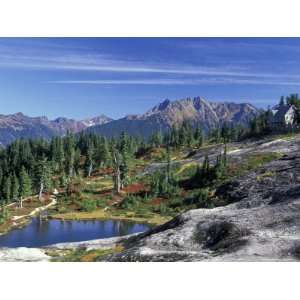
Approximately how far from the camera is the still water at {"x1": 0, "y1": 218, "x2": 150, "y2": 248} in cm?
7400

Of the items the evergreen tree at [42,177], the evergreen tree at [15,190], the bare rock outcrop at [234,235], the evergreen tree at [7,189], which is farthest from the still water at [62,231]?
the evergreen tree at [42,177]

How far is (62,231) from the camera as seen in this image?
82312mm

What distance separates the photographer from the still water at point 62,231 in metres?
74.0

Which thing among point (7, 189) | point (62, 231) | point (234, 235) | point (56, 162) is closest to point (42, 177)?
point (7, 189)

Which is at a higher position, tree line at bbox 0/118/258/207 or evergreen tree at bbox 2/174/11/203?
tree line at bbox 0/118/258/207

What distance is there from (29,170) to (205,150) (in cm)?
5797

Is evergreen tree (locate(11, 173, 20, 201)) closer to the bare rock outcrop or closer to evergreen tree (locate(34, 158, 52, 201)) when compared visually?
evergreen tree (locate(34, 158, 52, 201))

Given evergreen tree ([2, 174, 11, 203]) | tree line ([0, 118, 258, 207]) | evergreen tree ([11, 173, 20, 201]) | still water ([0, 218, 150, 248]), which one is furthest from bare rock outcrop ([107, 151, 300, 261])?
tree line ([0, 118, 258, 207])

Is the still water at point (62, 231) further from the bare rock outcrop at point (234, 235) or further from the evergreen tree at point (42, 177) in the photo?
the evergreen tree at point (42, 177)

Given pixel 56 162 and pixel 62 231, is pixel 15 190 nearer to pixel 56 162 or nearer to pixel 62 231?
pixel 62 231

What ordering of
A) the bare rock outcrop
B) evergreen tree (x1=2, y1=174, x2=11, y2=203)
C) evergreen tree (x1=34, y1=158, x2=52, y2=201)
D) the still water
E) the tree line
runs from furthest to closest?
evergreen tree (x1=34, y1=158, x2=52, y2=201) < the tree line < evergreen tree (x1=2, y1=174, x2=11, y2=203) < the still water < the bare rock outcrop
